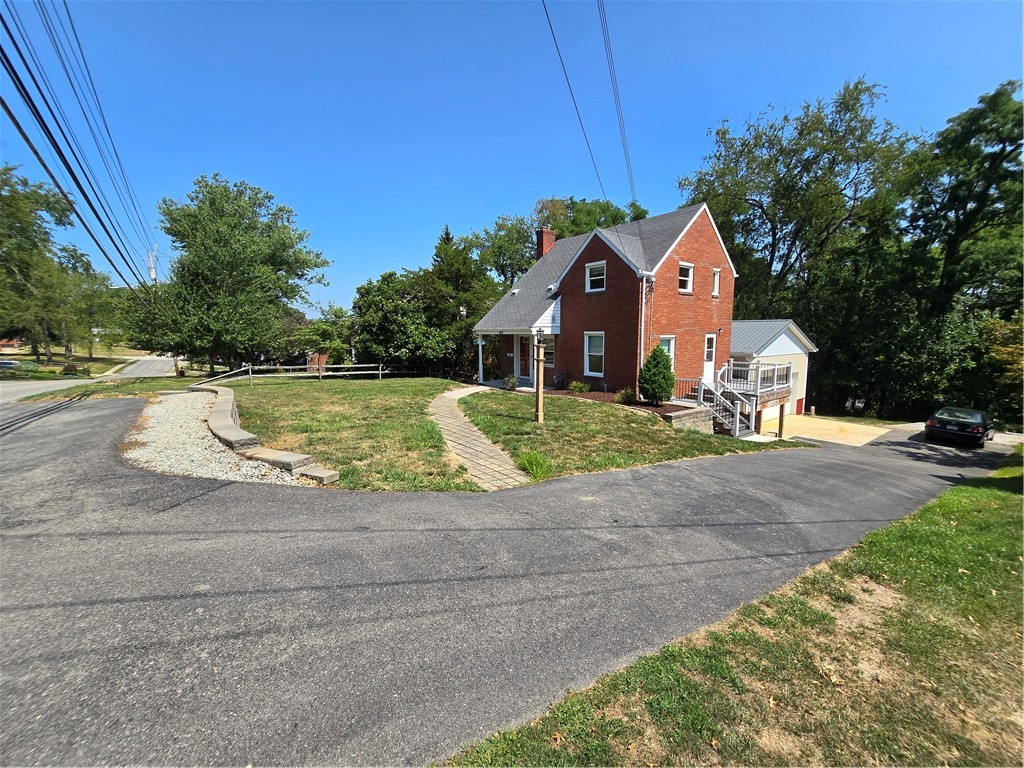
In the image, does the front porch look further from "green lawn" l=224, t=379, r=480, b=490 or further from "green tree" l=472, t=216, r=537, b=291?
"green tree" l=472, t=216, r=537, b=291

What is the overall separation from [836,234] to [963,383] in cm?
1287

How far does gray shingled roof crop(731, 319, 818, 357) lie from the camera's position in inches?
878

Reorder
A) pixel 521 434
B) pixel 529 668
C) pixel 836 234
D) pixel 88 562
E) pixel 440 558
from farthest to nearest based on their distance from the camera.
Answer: pixel 836 234 < pixel 521 434 < pixel 440 558 < pixel 88 562 < pixel 529 668

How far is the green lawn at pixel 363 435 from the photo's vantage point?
679cm

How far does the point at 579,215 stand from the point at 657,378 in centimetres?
2548

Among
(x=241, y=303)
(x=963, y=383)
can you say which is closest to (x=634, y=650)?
(x=241, y=303)

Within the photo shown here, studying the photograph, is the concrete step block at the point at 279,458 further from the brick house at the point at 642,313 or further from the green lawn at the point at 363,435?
the brick house at the point at 642,313

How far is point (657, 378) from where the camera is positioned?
613 inches

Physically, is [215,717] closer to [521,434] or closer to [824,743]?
[824,743]

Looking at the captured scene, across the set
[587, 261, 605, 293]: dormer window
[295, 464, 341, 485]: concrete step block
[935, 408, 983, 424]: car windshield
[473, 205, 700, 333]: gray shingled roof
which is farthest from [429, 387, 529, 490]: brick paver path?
[935, 408, 983, 424]: car windshield

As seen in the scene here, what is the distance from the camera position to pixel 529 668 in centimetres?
293

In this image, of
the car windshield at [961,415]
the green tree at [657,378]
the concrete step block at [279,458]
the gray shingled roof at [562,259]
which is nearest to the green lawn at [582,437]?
the green tree at [657,378]

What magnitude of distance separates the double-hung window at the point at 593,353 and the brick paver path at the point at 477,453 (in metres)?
7.63

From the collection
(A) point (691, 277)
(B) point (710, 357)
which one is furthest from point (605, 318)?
(B) point (710, 357)
